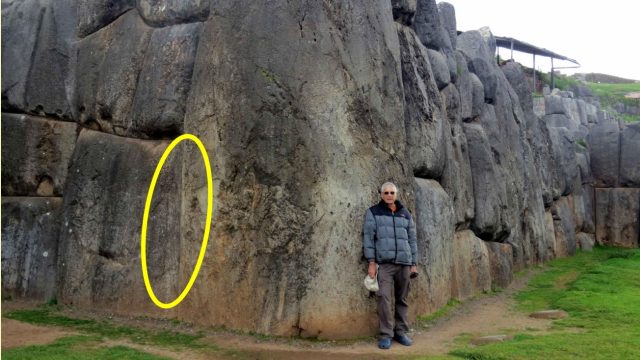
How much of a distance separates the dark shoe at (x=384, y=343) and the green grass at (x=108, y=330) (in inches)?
85.1

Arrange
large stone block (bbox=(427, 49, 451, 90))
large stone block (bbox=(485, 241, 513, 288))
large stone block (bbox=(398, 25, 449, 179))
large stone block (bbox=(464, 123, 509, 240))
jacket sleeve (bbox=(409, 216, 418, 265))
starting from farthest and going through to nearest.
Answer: large stone block (bbox=(485, 241, 513, 288))
large stone block (bbox=(464, 123, 509, 240))
large stone block (bbox=(427, 49, 451, 90))
large stone block (bbox=(398, 25, 449, 179))
jacket sleeve (bbox=(409, 216, 418, 265))

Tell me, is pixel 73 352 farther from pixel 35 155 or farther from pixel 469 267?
pixel 469 267

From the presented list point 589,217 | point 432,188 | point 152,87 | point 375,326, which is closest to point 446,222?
point 432,188

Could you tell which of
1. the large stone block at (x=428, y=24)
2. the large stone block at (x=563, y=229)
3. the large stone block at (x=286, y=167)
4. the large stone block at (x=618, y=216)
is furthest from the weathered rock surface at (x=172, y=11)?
the large stone block at (x=618, y=216)

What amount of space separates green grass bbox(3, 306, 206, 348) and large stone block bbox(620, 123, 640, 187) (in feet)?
68.5

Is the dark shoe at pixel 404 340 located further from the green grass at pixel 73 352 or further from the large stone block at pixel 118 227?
the green grass at pixel 73 352

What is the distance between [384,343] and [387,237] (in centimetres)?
130

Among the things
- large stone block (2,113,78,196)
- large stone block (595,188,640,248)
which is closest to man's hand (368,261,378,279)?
large stone block (2,113,78,196)

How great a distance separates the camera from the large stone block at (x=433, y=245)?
991 cm

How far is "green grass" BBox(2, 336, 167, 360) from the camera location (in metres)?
6.66

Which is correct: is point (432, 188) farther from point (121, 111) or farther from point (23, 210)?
point (23, 210)

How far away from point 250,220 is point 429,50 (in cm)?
667

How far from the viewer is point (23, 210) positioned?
10305 mm

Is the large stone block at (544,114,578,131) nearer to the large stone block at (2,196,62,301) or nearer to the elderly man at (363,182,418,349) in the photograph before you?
the elderly man at (363,182,418,349)
